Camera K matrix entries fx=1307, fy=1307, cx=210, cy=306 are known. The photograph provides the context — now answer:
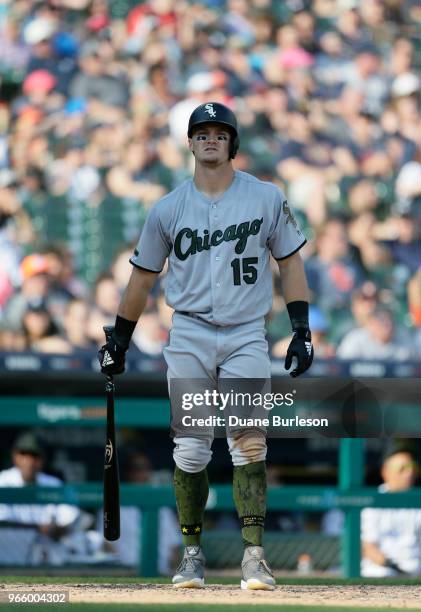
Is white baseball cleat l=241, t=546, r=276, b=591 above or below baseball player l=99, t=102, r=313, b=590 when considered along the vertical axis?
below

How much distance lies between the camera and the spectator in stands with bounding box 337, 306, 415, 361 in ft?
30.6

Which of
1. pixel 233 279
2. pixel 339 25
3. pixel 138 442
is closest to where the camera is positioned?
pixel 233 279

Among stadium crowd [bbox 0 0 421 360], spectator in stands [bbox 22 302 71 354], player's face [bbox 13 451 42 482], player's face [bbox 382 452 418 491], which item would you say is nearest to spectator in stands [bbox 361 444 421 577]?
player's face [bbox 382 452 418 491]

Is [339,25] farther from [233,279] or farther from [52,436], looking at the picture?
[233,279]

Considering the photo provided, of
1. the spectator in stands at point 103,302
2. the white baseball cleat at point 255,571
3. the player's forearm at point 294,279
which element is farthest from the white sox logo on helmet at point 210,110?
the spectator in stands at point 103,302

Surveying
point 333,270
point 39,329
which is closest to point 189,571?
point 39,329

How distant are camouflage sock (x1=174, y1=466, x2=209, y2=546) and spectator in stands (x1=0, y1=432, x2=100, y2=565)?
9.35 feet

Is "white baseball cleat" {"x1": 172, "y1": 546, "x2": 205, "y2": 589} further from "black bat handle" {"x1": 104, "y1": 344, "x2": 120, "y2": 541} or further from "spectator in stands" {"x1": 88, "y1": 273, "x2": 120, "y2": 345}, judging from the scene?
"spectator in stands" {"x1": 88, "y1": 273, "x2": 120, "y2": 345}

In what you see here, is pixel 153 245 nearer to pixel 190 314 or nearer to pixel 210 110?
pixel 190 314

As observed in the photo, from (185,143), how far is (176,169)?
25 cm

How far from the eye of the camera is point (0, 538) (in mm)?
7766

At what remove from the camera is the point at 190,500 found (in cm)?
479

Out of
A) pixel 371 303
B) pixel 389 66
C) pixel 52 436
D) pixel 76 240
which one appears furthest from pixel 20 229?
pixel 389 66

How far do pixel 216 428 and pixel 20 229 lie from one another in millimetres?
5511
